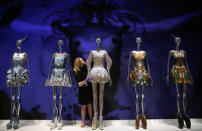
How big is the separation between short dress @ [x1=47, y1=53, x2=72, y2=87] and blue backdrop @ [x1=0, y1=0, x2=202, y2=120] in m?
0.83

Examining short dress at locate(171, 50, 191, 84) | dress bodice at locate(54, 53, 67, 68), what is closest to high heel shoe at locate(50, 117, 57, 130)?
dress bodice at locate(54, 53, 67, 68)

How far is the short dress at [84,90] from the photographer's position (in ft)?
14.9

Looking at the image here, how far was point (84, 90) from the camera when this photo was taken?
4.58 meters

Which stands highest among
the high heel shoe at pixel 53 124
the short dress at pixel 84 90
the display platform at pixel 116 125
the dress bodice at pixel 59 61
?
the dress bodice at pixel 59 61

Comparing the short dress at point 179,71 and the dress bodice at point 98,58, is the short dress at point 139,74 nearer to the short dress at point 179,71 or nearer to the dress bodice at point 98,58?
the short dress at point 179,71

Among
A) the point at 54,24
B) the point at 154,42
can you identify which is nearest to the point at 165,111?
the point at 154,42

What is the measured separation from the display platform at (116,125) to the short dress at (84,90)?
68 cm

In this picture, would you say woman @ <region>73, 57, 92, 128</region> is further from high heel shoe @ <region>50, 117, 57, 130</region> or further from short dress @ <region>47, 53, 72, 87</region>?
high heel shoe @ <region>50, 117, 57, 130</region>

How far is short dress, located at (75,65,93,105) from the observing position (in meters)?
4.55

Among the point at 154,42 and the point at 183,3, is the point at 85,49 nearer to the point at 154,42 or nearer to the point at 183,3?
the point at 154,42

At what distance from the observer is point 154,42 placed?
5.36 meters

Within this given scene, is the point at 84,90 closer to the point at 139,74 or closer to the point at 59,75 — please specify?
the point at 59,75

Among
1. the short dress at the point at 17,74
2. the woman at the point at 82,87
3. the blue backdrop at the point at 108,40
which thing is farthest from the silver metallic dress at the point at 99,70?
the short dress at the point at 17,74

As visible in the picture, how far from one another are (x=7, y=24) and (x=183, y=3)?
545cm
